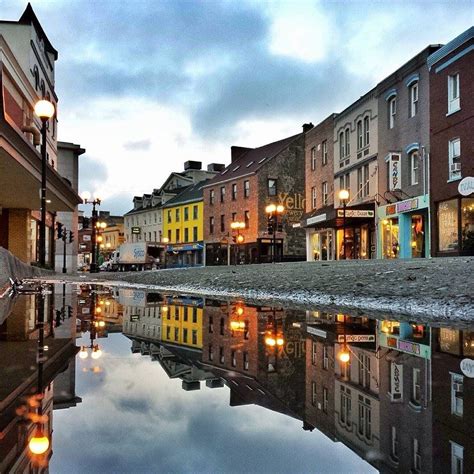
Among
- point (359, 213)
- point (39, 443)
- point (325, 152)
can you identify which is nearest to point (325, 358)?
point (39, 443)

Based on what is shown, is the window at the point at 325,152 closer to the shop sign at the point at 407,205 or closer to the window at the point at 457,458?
the shop sign at the point at 407,205

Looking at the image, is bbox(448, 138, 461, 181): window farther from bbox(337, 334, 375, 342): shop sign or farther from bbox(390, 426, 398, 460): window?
bbox(390, 426, 398, 460): window

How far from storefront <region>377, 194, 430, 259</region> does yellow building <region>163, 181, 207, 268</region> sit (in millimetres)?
36020

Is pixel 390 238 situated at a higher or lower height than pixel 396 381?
higher

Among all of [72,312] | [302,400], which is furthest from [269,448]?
[72,312]

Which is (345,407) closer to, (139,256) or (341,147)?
(341,147)

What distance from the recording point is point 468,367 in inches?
139

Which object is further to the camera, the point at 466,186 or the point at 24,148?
the point at 466,186

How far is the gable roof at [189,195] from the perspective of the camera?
68.4 metres

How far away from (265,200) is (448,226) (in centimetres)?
3112

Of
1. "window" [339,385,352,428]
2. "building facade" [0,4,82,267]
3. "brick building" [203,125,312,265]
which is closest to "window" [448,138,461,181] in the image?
"building facade" [0,4,82,267]

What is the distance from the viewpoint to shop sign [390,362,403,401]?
9.12ft

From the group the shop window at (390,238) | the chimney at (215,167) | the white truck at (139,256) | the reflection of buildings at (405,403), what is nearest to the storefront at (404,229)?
the shop window at (390,238)

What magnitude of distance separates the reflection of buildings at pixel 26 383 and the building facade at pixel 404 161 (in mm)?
24808
